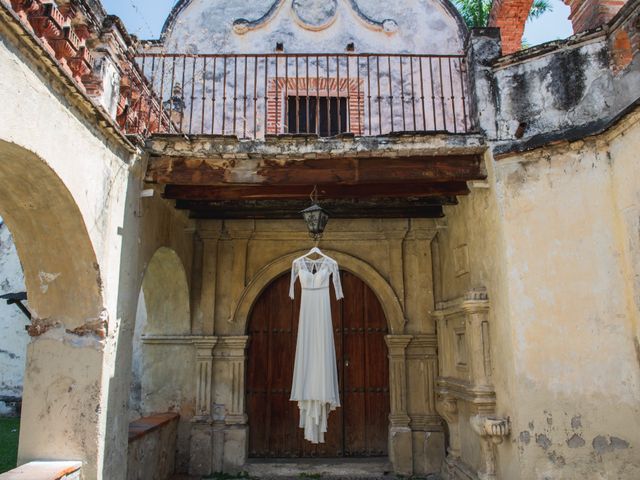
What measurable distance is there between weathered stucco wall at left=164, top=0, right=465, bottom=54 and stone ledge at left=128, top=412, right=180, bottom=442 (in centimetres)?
523

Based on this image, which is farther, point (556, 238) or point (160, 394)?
point (160, 394)

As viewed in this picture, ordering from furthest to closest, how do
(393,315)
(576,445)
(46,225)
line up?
(393,315)
(576,445)
(46,225)

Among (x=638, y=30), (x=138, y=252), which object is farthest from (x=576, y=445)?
(x=138, y=252)

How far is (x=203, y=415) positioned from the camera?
7.05 meters

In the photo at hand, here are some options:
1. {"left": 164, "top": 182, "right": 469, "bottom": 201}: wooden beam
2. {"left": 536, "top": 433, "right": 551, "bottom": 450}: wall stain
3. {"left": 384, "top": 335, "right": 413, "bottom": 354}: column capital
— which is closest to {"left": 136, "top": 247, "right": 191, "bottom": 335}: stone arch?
{"left": 164, "top": 182, "right": 469, "bottom": 201}: wooden beam

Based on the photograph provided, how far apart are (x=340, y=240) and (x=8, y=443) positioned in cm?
559

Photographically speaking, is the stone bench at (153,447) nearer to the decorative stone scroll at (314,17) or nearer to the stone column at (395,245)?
the stone column at (395,245)

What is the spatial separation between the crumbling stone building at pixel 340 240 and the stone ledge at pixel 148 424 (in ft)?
0.22

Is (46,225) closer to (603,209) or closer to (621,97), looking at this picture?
(603,209)

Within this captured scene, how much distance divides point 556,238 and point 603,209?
47 centimetres

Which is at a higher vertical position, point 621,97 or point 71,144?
point 621,97

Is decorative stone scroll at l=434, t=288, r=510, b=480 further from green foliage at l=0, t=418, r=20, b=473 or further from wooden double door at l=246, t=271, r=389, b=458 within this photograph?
green foliage at l=0, t=418, r=20, b=473

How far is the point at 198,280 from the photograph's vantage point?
7480 millimetres

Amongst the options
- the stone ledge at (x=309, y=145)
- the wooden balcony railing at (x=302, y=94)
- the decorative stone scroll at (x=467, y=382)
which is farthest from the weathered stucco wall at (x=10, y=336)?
the decorative stone scroll at (x=467, y=382)
